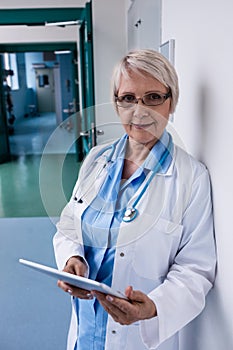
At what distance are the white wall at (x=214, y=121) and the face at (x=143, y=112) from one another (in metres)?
0.13

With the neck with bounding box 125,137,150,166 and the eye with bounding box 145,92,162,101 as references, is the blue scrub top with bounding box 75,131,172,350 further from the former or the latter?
the eye with bounding box 145,92,162,101

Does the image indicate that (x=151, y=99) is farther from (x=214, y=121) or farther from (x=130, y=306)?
(x=130, y=306)

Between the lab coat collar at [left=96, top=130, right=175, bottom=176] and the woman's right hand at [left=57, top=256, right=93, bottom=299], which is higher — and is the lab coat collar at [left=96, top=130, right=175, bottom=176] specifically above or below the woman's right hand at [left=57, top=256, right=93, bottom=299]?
above

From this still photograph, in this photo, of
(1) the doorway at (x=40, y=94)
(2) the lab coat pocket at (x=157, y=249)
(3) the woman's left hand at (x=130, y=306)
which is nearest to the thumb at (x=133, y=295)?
(3) the woman's left hand at (x=130, y=306)

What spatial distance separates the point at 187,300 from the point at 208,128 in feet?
1.56

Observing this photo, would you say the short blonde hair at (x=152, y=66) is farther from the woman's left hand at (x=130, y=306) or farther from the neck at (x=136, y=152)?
the woman's left hand at (x=130, y=306)

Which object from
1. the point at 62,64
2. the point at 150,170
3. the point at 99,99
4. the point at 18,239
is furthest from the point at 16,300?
the point at 62,64

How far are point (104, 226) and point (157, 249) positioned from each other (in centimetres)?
18

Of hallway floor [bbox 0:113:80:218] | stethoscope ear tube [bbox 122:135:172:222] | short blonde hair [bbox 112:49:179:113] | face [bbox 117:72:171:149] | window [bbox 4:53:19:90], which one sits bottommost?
hallway floor [bbox 0:113:80:218]

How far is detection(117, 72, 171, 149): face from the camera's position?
3.12 ft

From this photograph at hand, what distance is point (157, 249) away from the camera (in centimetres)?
97

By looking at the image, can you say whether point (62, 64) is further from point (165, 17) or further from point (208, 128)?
point (208, 128)

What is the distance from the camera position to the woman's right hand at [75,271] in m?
0.97

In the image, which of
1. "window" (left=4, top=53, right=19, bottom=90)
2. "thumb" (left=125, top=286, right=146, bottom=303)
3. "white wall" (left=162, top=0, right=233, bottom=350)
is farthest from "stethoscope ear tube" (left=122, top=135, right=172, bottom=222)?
"window" (left=4, top=53, right=19, bottom=90)
